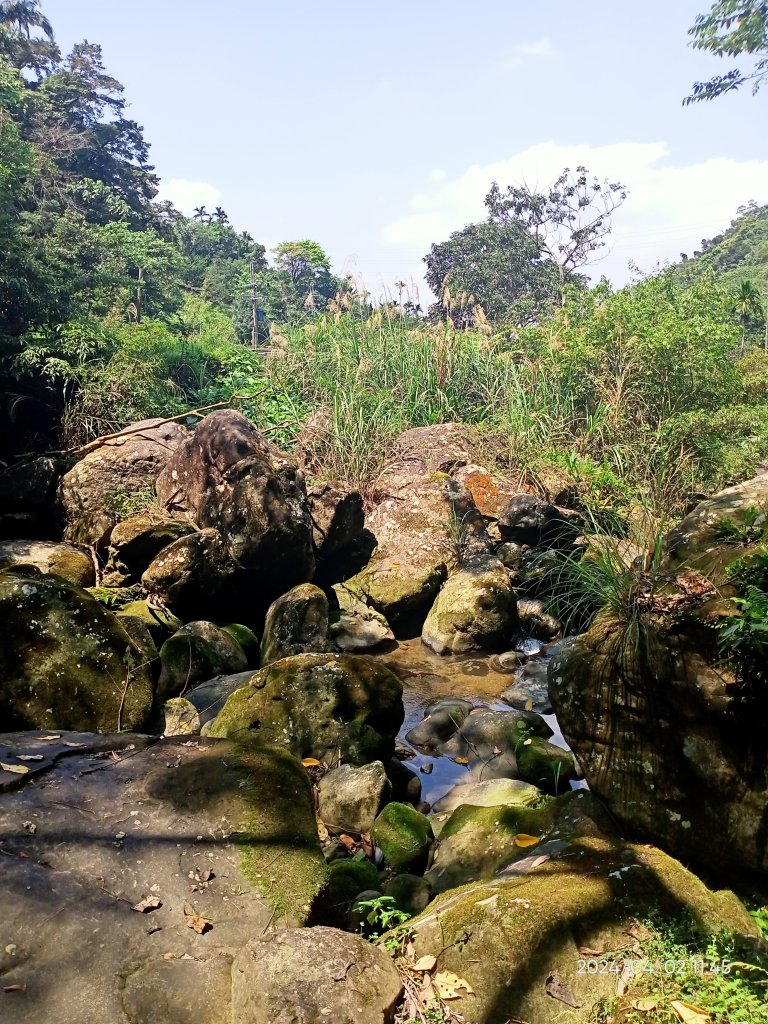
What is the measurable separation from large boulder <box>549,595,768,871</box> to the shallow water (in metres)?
1.79

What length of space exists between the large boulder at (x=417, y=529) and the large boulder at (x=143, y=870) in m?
5.19

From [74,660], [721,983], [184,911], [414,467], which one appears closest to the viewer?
[721,983]

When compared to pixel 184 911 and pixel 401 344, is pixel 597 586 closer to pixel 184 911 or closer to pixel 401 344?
pixel 184 911

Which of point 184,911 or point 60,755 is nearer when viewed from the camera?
point 184,911

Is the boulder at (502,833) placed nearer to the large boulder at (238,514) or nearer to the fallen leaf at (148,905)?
the fallen leaf at (148,905)

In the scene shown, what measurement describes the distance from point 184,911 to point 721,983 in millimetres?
1714

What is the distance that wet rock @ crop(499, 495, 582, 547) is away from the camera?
364 inches

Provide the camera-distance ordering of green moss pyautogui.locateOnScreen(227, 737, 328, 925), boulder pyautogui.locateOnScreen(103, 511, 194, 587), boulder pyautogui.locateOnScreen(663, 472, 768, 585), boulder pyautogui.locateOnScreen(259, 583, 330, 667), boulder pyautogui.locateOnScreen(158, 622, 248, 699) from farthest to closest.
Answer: boulder pyautogui.locateOnScreen(103, 511, 194, 587) → boulder pyautogui.locateOnScreen(259, 583, 330, 667) → boulder pyautogui.locateOnScreen(158, 622, 248, 699) → boulder pyautogui.locateOnScreen(663, 472, 768, 585) → green moss pyautogui.locateOnScreen(227, 737, 328, 925)

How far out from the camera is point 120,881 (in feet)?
8.38

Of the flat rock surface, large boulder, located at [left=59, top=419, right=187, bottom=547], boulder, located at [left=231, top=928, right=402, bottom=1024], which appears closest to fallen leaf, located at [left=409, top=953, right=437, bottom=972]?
boulder, located at [left=231, top=928, right=402, bottom=1024]

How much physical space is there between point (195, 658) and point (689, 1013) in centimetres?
484

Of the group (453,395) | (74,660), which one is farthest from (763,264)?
(74,660)

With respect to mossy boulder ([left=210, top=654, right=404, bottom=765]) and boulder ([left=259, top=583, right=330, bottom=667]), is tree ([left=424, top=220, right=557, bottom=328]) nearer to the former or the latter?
boulder ([left=259, top=583, right=330, bottom=667])

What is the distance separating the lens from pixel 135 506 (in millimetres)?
8562
